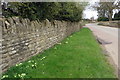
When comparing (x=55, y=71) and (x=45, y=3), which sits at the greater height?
(x=45, y=3)

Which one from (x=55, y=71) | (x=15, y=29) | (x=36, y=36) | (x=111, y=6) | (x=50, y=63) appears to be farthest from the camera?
(x=111, y=6)

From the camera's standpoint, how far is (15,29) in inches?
205

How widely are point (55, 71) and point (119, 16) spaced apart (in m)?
Answer: 64.4

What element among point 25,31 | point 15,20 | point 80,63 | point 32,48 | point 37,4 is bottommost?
point 80,63

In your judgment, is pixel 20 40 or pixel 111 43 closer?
pixel 20 40

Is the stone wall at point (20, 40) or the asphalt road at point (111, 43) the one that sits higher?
the stone wall at point (20, 40)

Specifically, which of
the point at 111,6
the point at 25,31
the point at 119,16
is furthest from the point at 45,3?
the point at 119,16

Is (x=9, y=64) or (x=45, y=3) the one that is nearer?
(x=9, y=64)

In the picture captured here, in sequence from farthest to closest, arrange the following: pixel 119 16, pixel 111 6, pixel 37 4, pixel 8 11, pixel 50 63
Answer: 1. pixel 119 16
2. pixel 111 6
3. pixel 37 4
4. pixel 8 11
5. pixel 50 63

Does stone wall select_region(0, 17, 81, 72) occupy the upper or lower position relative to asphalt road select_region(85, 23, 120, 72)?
upper

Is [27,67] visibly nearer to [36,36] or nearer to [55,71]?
[55,71]

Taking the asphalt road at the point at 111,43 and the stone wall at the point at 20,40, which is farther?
the asphalt road at the point at 111,43

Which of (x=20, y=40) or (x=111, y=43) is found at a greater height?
(x=20, y=40)

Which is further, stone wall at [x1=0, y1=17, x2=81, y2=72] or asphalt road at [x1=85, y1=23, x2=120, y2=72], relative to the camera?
asphalt road at [x1=85, y1=23, x2=120, y2=72]
